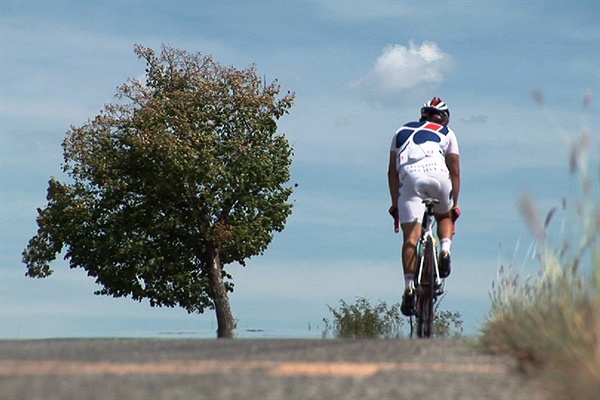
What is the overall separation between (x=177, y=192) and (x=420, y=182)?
19.7 m

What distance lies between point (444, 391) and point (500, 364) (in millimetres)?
1220

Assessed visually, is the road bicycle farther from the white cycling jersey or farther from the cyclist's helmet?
the cyclist's helmet

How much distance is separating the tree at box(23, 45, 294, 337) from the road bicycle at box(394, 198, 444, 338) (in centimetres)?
1861

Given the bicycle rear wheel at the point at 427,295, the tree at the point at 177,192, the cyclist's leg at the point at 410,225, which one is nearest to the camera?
the bicycle rear wheel at the point at 427,295

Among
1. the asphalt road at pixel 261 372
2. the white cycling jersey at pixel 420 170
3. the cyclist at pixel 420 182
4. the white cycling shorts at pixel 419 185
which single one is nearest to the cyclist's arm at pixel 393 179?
the cyclist at pixel 420 182

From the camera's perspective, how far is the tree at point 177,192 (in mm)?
28641

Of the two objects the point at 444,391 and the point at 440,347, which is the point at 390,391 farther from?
the point at 440,347

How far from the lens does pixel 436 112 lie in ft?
34.2

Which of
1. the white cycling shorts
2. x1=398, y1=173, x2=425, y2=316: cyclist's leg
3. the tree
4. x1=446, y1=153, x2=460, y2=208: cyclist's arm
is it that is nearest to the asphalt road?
x1=398, y1=173, x2=425, y2=316: cyclist's leg

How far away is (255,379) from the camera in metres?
4.55

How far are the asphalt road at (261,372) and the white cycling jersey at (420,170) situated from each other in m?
3.37

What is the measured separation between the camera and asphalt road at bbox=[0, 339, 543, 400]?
4.28 metres

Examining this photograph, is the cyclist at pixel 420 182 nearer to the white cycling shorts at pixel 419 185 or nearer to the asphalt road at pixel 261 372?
the white cycling shorts at pixel 419 185

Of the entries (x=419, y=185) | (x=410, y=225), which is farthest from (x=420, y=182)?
(x=410, y=225)
